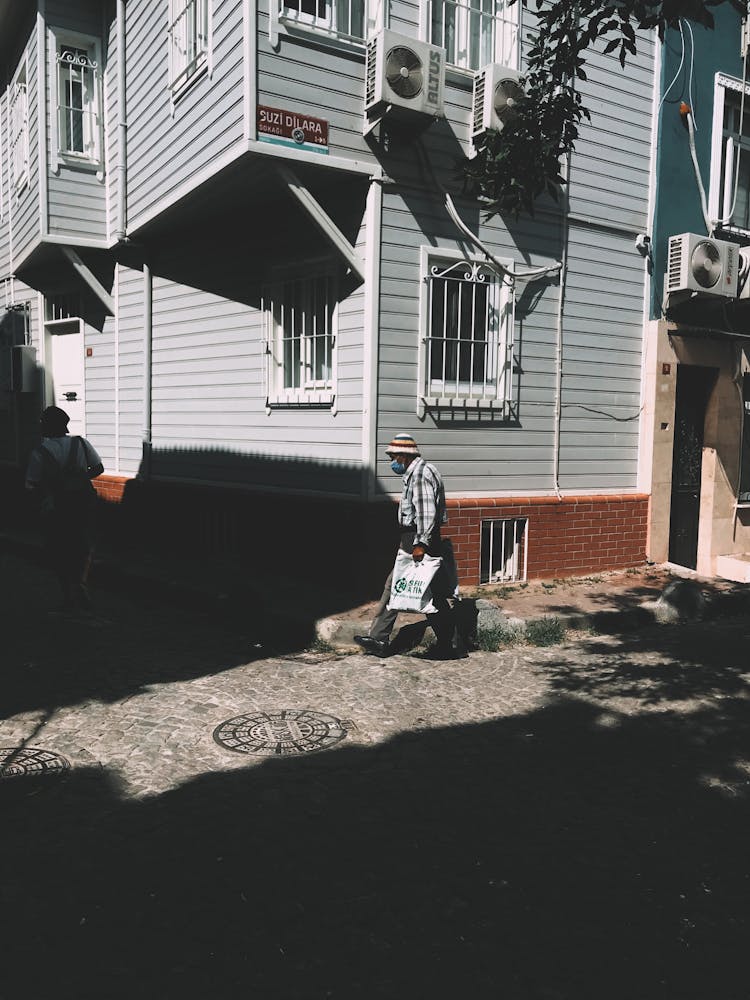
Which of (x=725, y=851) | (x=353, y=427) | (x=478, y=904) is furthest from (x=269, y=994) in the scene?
(x=353, y=427)

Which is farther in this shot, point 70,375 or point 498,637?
point 70,375

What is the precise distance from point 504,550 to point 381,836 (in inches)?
238

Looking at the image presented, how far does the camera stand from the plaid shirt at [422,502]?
718cm

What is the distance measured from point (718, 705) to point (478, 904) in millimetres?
3309

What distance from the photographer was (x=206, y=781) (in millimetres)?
4555

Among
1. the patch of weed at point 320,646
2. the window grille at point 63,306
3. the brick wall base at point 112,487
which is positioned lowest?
the patch of weed at point 320,646

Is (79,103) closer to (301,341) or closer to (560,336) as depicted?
(301,341)

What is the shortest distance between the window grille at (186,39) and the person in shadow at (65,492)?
13.4 feet

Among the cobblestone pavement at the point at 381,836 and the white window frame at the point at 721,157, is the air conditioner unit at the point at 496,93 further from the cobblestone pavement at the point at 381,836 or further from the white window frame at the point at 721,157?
the cobblestone pavement at the point at 381,836

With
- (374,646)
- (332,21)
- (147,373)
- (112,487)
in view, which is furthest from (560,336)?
(112,487)

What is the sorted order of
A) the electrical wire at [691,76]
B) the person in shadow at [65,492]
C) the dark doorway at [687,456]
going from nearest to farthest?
the person in shadow at [65,492]
the electrical wire at [691,76]
the dark doorway at [687,456]

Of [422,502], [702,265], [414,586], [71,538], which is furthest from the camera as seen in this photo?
[702,265]

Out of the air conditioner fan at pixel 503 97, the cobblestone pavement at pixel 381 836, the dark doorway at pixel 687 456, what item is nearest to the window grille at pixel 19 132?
the air conditioner fan at pixel 503 97

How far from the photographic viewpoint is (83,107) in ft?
41.1
